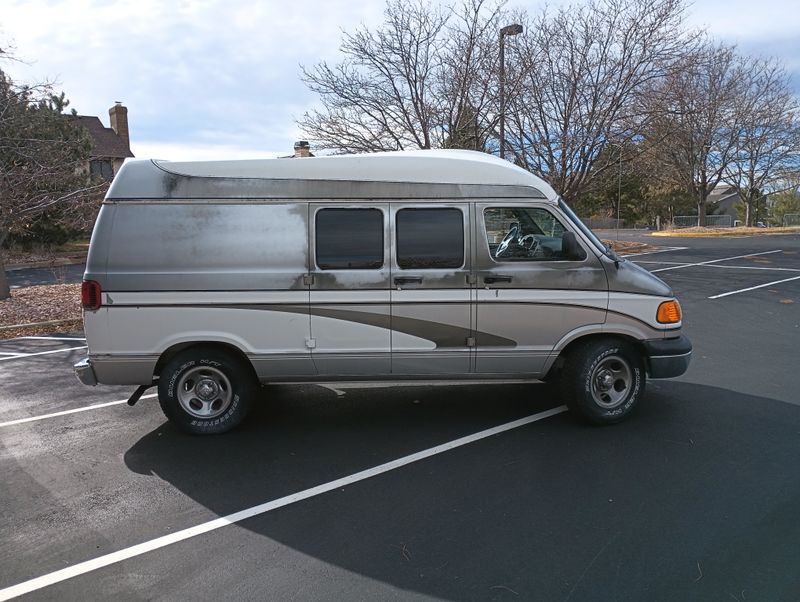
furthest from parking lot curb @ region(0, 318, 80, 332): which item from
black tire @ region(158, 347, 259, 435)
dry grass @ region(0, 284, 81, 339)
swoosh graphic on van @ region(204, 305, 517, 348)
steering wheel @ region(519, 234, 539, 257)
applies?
steering wheel @ region(519, 234, 539, 257)

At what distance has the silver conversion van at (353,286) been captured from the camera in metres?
4.98

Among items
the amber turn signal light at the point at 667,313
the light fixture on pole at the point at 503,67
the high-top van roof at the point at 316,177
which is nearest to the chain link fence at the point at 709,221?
the light fixture on pole at the point at 503,67

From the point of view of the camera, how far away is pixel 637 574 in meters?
Result: 3.13

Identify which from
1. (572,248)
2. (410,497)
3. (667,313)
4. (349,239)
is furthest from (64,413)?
(667,313)

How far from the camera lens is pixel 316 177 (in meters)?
5.08

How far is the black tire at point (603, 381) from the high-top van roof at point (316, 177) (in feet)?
4.56

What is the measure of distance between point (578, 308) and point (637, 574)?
2445 millimetres

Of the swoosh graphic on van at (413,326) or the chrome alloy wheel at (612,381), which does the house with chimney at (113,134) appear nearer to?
the swoosh graphic on van at (413,326)

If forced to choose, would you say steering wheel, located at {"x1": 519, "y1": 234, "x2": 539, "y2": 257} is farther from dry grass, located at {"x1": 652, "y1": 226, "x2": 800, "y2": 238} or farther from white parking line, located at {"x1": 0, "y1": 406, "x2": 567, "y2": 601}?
dry grass, located at {"x1": 652, "y1": 226, "x2": 800, "y2": 238}

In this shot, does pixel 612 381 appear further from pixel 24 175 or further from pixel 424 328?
pixel 24 175

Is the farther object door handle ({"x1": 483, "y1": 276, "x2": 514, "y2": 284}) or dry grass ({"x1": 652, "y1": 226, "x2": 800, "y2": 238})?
dry grass ({"x1": 652, "y1": 226, "x2": 800, "y2": 238})

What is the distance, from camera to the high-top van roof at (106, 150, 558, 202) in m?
5.02

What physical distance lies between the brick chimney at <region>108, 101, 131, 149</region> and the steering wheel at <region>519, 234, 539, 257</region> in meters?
42.0

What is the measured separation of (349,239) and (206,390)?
1824 millimetres
